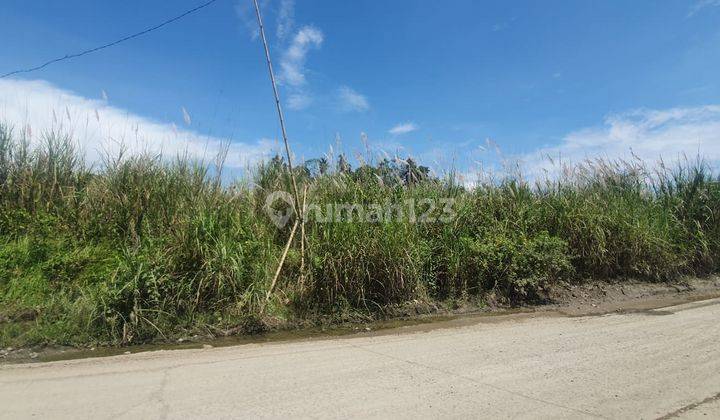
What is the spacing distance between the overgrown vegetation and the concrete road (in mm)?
992

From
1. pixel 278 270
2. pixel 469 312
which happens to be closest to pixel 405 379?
pixel 278 270

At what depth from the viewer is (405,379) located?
4.15 m

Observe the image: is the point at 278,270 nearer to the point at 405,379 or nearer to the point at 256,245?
the point at 256,245

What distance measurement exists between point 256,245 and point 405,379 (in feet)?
10.9

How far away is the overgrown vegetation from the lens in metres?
5.98

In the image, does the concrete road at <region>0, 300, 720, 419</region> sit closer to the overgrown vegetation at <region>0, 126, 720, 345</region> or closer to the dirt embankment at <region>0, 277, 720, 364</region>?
the dirt embankment at <region>0, 277, 720, 364</region>

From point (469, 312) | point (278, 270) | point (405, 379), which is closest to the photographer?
point (405, 379)

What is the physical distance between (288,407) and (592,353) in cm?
325

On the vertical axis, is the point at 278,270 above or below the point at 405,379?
above

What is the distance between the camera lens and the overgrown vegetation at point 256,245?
5.98 m

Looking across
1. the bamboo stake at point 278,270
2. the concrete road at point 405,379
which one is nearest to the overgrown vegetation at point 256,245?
the bamboo stake at point 278,270

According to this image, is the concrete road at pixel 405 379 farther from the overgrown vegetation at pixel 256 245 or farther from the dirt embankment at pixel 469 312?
the overgrown vegetation at pixel 256 245

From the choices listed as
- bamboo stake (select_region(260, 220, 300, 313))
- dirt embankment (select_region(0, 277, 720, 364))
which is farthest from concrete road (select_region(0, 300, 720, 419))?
bamboo stake (select_region(260, 220, 300, 313))

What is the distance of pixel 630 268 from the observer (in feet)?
29.8
